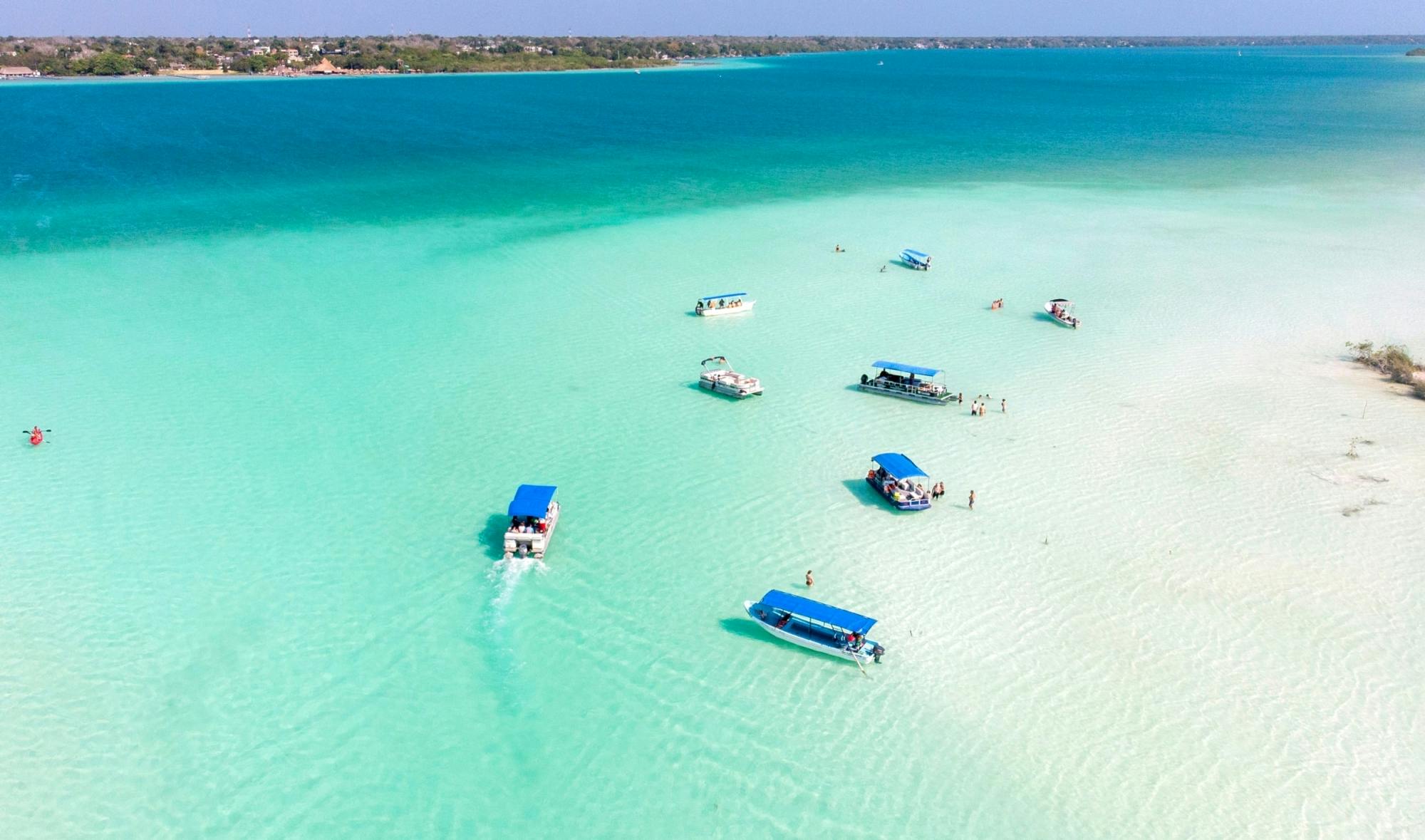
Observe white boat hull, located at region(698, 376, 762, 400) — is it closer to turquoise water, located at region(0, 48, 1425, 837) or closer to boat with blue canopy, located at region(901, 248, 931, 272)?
turquoise water, located at region(0, 48, 1425, 837)

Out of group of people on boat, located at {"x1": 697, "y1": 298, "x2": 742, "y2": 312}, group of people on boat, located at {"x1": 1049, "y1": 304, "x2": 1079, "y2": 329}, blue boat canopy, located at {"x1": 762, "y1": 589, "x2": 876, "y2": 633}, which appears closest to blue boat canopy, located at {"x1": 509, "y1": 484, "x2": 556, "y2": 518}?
blue boat canopy, located at {"x1": 762, "y1": 589, "x2": 876, "y2": 633}

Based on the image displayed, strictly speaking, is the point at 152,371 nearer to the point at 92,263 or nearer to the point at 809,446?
the point at 92,263

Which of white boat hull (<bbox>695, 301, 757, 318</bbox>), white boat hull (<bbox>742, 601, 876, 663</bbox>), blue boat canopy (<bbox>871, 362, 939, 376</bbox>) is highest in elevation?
blue boat canopy (<bbox>871, 362, 939, 376</bbox>)

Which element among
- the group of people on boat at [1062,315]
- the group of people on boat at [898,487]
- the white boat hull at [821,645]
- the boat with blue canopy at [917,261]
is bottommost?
the white boat hull at [821,645]

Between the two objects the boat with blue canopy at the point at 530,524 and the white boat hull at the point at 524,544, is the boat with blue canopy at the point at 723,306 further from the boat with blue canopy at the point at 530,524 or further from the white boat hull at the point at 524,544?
the white boat hull at the point at 524,544

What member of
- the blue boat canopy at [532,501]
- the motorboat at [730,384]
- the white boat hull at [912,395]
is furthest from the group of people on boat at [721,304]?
the blue boat canopy at [532,501]

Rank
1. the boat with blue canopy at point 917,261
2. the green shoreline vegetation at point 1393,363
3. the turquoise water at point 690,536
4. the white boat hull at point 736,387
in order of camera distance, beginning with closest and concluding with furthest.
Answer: the turquoise water at point 690,536 → the white boat hull at point 736,387 → the green shoreline vegetation at point 1393,363 → the boat with blue canopy at point 917,261
